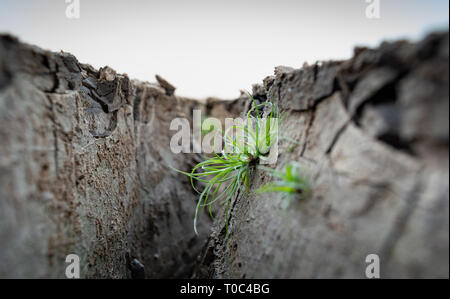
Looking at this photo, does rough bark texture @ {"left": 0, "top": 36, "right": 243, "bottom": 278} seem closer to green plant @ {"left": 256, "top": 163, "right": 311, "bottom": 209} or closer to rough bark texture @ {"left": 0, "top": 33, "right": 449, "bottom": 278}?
rough bark texture @ {"left": 0, "top": 33, "right": 449, "bottom": 278}

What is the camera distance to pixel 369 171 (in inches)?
33.9

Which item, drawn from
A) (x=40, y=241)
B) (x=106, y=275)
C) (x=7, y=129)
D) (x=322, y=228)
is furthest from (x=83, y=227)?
(x=322, y=228)

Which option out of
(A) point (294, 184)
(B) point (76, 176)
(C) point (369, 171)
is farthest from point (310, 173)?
(B) point (76, 176)

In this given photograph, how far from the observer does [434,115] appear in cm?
75

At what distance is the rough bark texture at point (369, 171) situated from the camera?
754mm

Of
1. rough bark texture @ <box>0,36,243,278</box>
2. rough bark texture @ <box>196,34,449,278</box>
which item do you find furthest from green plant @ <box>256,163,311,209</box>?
rough bark texture @ <box>0,36,243,278</box>

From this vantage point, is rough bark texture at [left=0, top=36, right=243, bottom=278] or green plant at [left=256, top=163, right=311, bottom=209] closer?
rough bark texture at [left=0, top=36, right=243, bottom=278]

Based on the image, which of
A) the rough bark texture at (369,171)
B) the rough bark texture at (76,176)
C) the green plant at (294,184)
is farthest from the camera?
the green plant at (294,184)

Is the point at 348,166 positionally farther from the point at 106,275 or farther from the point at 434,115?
the point at 106,275

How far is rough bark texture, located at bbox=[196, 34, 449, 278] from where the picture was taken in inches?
29.7

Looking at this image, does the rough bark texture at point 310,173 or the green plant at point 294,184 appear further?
the green plant at point 294,184

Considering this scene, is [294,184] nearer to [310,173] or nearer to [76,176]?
[310,173]

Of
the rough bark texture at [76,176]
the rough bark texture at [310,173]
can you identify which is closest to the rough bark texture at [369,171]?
the rough bark texture at [310,173]

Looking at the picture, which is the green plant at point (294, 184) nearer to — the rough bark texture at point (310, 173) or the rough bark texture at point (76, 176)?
the rough bark texture at point (310, 173)
